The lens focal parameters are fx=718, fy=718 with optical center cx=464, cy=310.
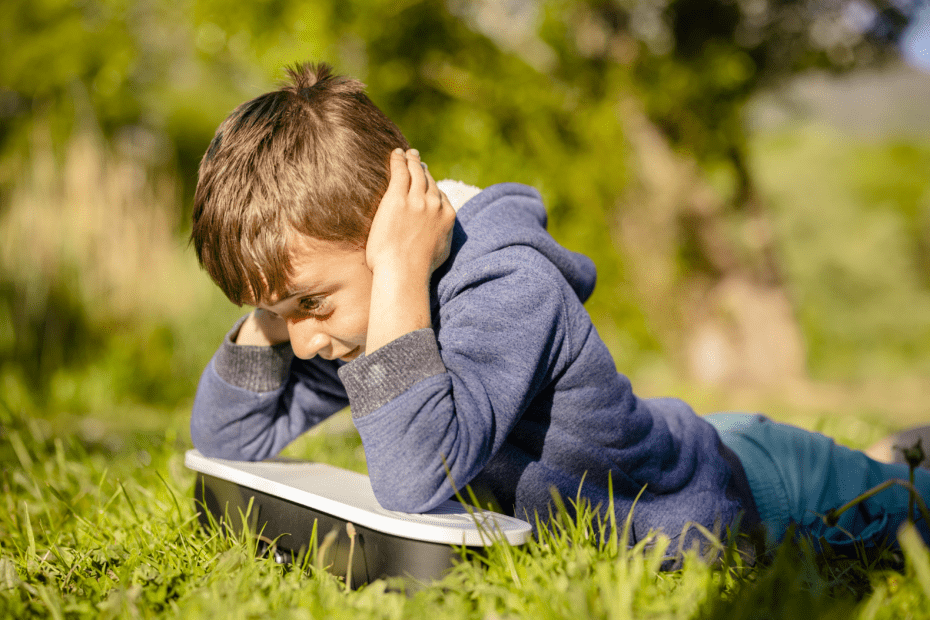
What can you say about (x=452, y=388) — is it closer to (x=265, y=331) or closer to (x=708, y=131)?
(x=265, y=331)

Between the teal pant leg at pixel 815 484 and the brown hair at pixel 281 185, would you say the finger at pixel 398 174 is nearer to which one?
the brown hair at pixel 281 185

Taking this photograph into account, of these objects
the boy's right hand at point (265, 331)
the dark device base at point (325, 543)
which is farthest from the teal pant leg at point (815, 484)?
the boy's right hand at point (265, 331)

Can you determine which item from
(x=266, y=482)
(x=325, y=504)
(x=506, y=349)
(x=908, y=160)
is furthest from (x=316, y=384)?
(x=908, y=160)

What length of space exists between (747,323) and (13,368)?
193 inches

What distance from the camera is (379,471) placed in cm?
127

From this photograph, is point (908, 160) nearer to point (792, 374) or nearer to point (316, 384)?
point (792, 374)

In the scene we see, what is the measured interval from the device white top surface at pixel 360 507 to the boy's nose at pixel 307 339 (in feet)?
0.90

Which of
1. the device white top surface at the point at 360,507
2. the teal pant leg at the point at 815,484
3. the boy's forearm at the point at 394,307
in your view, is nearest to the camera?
the device white top surface at the point at 360,507

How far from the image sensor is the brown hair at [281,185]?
4.46 feet

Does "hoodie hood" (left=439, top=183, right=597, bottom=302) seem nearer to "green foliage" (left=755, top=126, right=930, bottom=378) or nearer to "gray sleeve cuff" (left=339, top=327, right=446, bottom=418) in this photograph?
"gray sleeve cuff" (left=339, top=327, right=446, bottom=418)

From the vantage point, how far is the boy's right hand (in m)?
1.80

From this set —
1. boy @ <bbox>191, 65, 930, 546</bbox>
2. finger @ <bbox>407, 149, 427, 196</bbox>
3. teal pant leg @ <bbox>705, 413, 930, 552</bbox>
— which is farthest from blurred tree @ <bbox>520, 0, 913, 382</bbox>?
finger @ <bbox>407, 149, 427, 196</bbox>

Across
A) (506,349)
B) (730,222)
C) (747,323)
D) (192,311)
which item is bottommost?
(192,311)

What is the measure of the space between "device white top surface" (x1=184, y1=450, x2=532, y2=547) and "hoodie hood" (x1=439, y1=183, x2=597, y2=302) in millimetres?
498
